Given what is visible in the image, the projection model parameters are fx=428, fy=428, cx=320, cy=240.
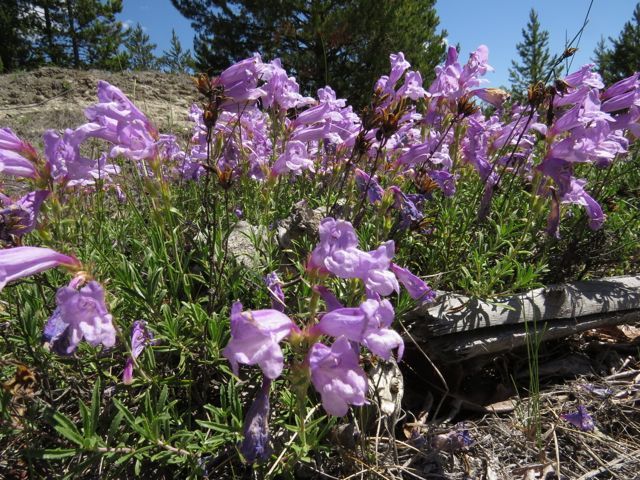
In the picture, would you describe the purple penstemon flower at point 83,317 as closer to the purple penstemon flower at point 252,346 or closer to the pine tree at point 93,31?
the purple penstemon flower at point 252,346

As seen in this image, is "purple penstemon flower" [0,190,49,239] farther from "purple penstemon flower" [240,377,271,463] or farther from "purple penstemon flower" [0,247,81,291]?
"purple penstemon flower" [240,377,271,463]

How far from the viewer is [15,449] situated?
1961 millimetres

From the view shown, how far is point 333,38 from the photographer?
15.7 metres

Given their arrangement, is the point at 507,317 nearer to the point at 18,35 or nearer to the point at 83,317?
the point at 83,317

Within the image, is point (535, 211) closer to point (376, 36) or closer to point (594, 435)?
point (594, 435)

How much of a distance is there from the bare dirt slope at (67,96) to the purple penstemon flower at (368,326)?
10.4 m

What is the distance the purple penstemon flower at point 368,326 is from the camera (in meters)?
1.18

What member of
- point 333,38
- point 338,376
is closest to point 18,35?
point 333,38

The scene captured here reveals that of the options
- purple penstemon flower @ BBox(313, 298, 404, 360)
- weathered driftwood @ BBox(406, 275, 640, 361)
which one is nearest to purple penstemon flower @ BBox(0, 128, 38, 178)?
purple penstemon flower @ BBox(313, 298, 404, 360)

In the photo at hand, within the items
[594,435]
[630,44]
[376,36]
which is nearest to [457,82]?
[594,435]

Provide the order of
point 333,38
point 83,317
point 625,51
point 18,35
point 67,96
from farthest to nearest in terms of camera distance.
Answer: point 625,51
point 18,35
point 333,38
point 67,96
point 83,317

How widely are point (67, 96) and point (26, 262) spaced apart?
608 inches

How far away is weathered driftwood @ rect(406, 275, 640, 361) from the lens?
2609mm

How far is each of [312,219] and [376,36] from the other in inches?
605
